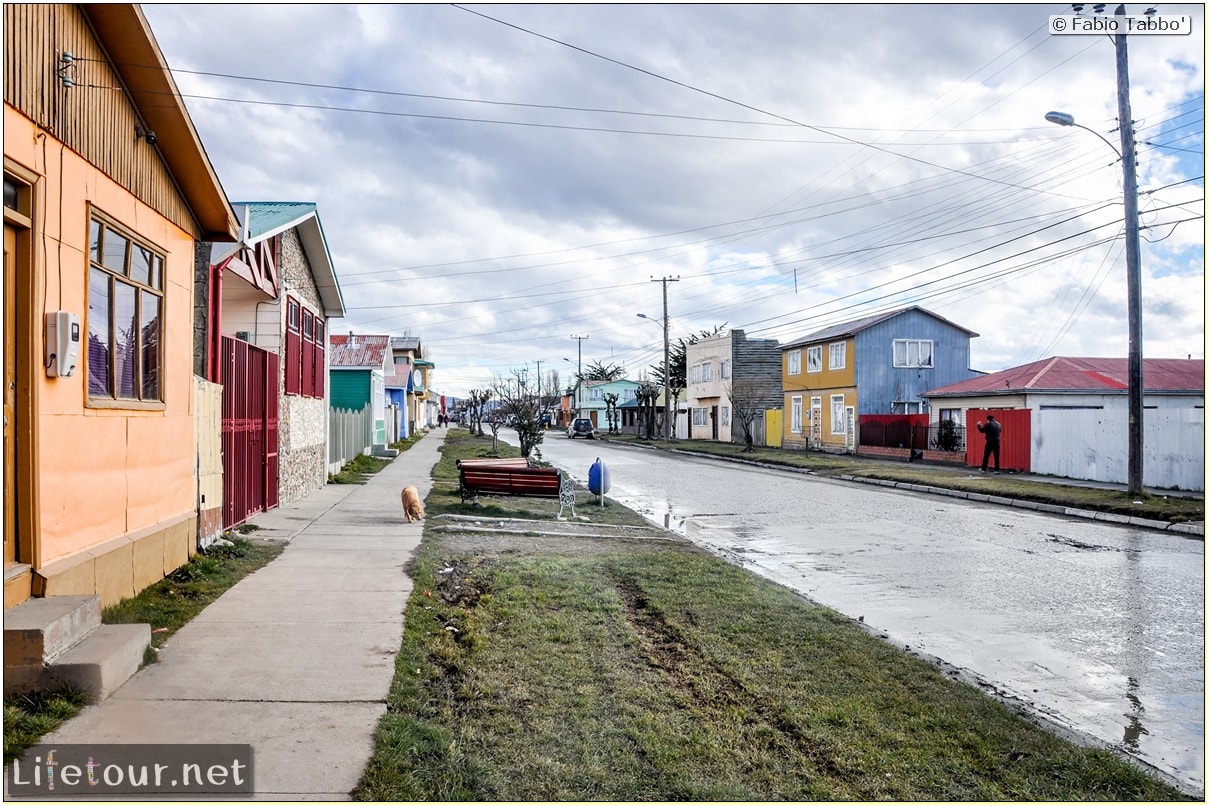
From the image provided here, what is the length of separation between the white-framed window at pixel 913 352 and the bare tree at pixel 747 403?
7.75 meters

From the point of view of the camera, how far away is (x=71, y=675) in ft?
16.1

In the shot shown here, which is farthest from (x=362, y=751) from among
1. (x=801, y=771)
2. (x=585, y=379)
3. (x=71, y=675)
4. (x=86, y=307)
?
(x=585, y=379)

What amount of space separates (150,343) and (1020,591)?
9508mm

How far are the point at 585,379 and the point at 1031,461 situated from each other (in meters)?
95.5

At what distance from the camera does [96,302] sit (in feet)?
23.1

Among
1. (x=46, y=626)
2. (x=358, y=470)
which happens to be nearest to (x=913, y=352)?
(x=358, y=470)

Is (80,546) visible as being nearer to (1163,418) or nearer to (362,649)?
(362,649)

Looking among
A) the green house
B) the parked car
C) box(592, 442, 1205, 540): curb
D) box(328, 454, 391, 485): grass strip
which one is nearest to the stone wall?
box(328, 454, 391, 485): grass strip

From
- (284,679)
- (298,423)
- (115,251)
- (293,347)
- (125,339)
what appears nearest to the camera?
(284,679)

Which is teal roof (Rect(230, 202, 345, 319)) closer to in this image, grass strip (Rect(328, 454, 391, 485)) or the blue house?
grass strip (Rect(328, 454, 391, 485))

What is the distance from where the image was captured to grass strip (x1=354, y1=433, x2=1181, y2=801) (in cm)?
432

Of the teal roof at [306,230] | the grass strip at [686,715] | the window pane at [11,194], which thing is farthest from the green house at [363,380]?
the window pane at [11,194]

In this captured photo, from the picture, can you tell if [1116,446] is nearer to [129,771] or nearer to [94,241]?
[94,241]

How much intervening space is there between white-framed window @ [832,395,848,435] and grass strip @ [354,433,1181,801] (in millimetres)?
34626
